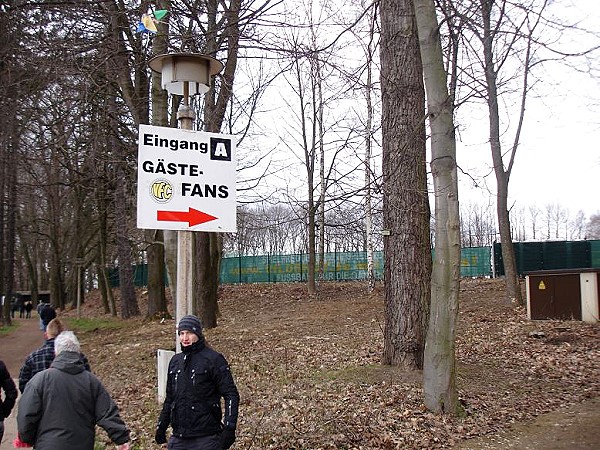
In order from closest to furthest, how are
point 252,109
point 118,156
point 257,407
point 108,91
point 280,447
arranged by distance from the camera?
1. point 280,447
2. point 257,407
3. point 108,91
4. point 118,156
5. point 252,109

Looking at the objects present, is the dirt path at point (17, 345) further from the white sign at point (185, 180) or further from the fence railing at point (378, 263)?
the fence railing at point (378, 263)

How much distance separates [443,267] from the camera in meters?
7.02

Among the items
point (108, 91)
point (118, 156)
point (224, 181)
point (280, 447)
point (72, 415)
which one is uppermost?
point (108, 91)

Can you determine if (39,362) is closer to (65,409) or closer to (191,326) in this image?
(65,409)

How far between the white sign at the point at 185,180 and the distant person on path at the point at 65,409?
1.89 m

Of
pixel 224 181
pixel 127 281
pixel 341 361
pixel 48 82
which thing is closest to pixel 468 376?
pixel 341 361

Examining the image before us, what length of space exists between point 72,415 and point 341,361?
604cm

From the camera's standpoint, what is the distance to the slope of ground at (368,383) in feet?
21.4

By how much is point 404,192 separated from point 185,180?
11.9 feet

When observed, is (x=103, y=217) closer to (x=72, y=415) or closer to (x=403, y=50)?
(x=403, y=50)

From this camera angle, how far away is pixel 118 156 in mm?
15898

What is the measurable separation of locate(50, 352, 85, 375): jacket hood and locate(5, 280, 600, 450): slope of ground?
2.36m

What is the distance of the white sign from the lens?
614 centimetres

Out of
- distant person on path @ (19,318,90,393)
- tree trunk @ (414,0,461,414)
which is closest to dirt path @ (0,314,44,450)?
distant person on path @ (19,318,90,393)
